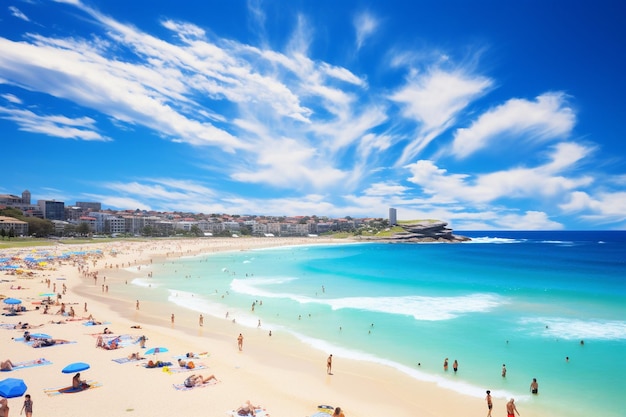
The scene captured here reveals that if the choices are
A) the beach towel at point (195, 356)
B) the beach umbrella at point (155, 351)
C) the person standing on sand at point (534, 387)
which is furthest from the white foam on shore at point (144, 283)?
the person standing on sand at point (534, 387)

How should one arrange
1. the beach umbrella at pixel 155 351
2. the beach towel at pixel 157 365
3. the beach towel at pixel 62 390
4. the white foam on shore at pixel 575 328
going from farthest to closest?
the white foam on shore at pixel 575 328 < the beach umbrella at pixel 155 351 < the beach towel at pixel 157 365 < the beach towel at pixel 62 390

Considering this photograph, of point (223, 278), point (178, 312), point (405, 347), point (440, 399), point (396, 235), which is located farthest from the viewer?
point (396, 235)

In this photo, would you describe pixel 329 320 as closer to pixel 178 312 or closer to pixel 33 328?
pixel 178 312

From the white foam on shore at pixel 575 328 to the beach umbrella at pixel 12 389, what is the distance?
82.8 feet

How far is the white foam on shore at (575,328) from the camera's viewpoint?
22.0 meters

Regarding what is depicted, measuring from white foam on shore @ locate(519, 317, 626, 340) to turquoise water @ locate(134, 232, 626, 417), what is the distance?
0.06 m

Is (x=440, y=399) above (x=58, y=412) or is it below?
below

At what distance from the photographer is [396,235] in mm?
159125

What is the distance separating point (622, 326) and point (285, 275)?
35.3m

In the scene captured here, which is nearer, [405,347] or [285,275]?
[405,347]

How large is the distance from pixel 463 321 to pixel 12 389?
79.2 ft

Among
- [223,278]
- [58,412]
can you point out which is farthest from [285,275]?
[58,412]

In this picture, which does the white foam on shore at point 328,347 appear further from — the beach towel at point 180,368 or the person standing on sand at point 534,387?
the beach towel at point 180,368

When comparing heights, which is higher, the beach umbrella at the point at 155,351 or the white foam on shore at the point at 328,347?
the beach umbrella at the point at 155,351
